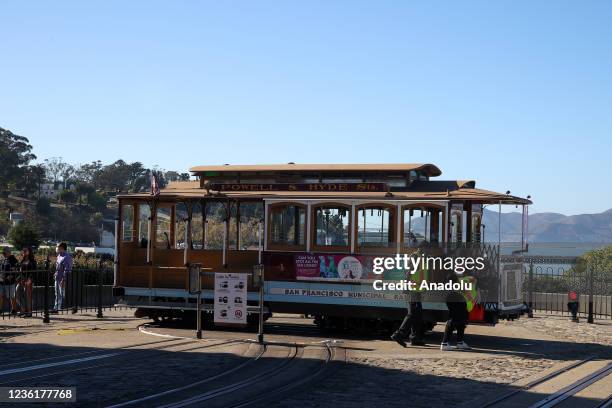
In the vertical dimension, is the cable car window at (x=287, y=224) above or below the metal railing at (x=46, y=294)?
above

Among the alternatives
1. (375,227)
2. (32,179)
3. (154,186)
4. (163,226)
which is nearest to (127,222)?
(163,226)

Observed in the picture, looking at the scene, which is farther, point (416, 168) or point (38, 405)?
point (416, 168)

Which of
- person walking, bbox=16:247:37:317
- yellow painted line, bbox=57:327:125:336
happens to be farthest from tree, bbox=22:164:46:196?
yellow painted line, bbox=57:327:125:336

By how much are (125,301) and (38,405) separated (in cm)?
1029

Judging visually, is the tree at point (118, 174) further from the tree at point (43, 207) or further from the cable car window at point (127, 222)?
the cable car window at point (127, 222)

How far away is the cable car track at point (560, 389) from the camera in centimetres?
1066

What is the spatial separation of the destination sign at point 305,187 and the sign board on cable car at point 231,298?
2779mm

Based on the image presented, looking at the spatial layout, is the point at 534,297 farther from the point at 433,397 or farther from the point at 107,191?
the point at 107,191

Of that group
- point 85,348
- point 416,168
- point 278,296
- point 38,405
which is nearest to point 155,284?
point 278,296

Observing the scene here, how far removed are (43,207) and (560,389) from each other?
390 feet

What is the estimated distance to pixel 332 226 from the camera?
731 inches

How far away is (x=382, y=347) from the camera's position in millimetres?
16625

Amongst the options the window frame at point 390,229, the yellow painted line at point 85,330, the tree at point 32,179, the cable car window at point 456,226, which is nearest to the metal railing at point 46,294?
the yellow painted line at point 85,330

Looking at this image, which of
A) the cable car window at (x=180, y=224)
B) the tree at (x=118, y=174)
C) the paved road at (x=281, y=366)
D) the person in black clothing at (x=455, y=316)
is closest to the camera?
the paved road at (x=281, y=366)
